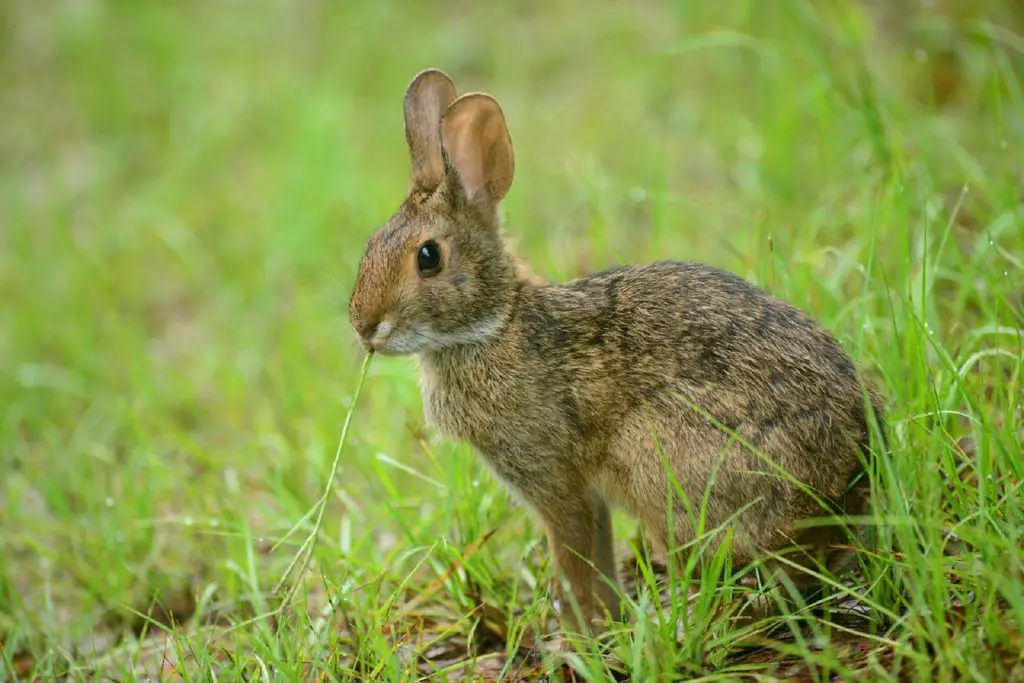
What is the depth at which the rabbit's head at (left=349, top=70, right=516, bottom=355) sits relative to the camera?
3385 millimetres

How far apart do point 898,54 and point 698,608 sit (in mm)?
4173

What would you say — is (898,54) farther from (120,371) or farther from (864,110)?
(120,371)

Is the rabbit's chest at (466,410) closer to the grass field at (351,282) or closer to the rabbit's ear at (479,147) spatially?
the grass field at (351,282)

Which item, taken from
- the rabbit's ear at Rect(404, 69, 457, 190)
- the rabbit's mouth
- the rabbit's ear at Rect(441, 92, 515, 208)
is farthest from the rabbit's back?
the rabbit's ear at Rect(404, 69, 457, 190)

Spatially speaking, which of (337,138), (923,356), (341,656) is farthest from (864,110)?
(337,138)

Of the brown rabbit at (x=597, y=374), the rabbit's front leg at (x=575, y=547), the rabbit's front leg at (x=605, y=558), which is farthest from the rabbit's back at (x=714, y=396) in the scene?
the rabbit's front leg at (x=605, y=558)

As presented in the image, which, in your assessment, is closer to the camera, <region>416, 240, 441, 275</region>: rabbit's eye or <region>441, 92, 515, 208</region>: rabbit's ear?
<region>416, 240, 441, 275</region>: rabbit's eye

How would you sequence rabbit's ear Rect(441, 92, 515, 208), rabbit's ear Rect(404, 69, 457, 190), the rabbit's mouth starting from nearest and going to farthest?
the rabbit's mouth < rabbit's ear Rect(441, 92, 515, 208) < rabbit's ear Rect(404, 69, 457, 190)

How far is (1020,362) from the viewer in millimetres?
3111

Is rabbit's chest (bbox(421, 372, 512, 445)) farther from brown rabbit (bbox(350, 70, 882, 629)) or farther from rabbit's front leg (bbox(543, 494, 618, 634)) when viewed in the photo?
rabbit's front leg (bbox(543, 494, 618, 634))

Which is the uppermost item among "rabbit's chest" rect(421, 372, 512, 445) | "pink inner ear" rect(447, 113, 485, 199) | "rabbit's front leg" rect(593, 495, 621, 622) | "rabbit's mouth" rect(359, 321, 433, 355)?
"pink inner ear" rect(447, 113, 485, 199)

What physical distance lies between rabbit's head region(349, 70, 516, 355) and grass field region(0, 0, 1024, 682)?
0.23 m

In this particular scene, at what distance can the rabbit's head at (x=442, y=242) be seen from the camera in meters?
3.38

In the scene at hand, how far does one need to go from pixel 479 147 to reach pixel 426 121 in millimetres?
266
